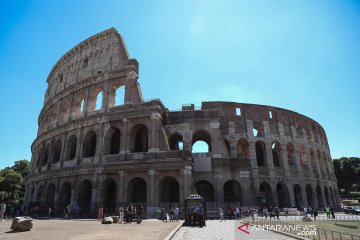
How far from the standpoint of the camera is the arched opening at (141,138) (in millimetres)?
24784

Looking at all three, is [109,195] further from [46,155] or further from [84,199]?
[46,155]

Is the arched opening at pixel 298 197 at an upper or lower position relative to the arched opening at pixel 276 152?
lower

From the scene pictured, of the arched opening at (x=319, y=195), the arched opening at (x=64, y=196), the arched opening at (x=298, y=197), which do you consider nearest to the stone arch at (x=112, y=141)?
the arched opening at (x=64, y=196)

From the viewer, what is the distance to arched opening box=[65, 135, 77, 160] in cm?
2661

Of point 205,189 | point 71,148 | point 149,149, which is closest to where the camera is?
point 149,149

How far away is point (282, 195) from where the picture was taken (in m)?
29.1

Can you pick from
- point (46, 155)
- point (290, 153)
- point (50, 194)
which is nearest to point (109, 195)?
point (50, 194)

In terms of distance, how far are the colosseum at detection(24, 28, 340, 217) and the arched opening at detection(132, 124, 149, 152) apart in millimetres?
106

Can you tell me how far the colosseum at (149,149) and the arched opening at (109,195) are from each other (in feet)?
0.31

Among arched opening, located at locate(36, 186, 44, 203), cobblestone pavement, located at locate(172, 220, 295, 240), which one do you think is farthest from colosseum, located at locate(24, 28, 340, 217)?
cobblestone pavement, located at locate(172, 220, 295, 240)

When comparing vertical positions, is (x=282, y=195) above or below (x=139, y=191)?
below

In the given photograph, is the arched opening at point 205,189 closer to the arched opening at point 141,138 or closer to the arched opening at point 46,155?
the arched opening at point 141,138

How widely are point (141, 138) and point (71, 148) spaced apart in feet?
27.4

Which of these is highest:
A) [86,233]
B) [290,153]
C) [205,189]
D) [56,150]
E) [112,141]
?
[112,141]
